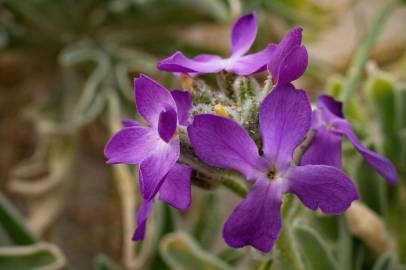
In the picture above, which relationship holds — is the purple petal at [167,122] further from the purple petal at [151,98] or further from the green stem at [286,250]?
the green stem at [286,250]

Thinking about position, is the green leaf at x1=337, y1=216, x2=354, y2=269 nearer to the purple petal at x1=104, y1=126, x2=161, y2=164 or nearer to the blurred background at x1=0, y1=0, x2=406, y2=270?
the blurred background at x1=0, y1=0, x2=406, y2=270

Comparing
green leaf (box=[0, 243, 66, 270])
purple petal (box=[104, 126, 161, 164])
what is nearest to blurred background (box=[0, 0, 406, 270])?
green leaf (box=[0, 243, 66, 270])

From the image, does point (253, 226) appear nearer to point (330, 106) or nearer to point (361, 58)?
point (330, 106)

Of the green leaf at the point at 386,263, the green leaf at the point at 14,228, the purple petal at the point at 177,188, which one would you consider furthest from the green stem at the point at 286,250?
the green leaf at the point at 14,228

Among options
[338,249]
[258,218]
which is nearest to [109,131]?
[338,249]

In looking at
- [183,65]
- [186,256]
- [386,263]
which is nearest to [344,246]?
[386,263]
